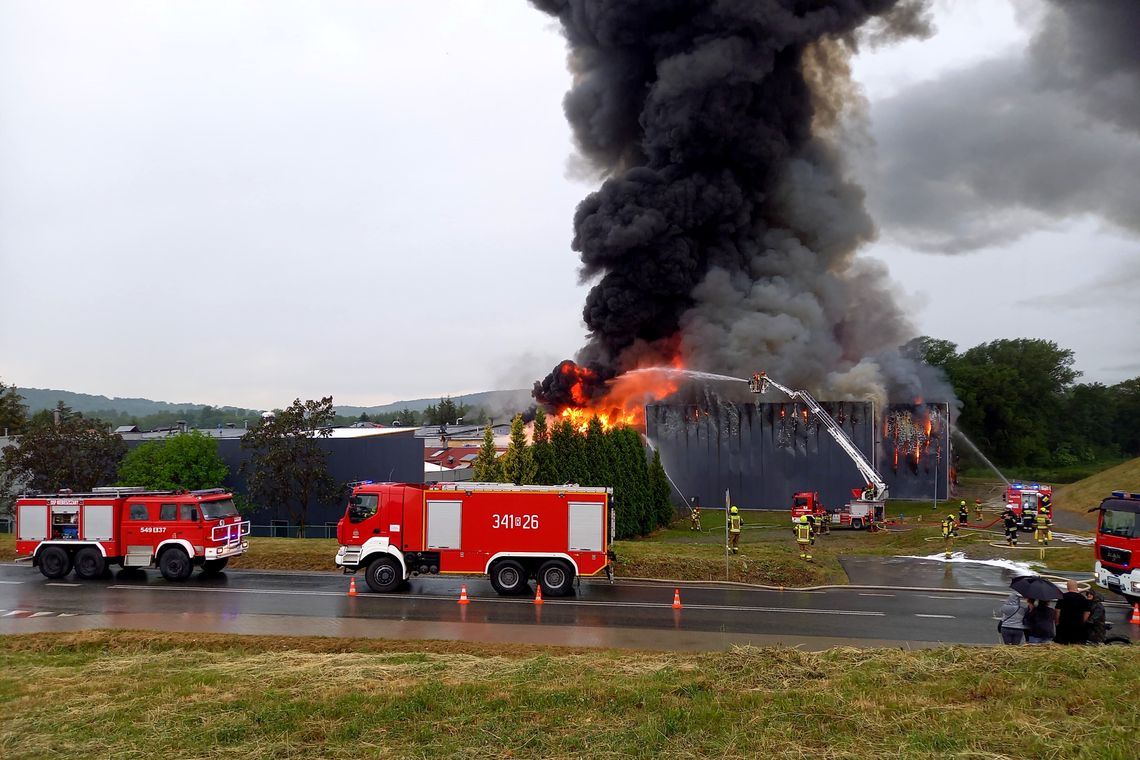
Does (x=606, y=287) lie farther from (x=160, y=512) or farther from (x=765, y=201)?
(x=160, y=512)

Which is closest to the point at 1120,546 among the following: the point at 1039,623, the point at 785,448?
the point at 1039,623

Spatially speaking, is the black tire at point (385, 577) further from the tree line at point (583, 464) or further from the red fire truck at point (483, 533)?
the tree line at point (583, 464)

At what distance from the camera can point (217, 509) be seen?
2008cm

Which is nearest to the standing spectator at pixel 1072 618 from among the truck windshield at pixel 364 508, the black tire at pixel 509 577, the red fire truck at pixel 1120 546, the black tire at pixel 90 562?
the red fire truck at pixel 1120 546

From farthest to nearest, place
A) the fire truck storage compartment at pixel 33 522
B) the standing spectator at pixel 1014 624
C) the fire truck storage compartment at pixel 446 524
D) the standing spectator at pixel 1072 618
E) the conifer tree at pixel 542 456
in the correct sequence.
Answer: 1. the conifer tree at pixel 542 456
2. the fire truck storage compartment at pixel 33 522
3. the fire truck storage compartment at pixel 446 524
4. the standing spectator at pixel 1014 624
5. the standing spectator at pixel 1072 618

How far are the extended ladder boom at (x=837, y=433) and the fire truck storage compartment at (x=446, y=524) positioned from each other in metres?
23.6

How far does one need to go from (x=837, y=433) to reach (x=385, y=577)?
87.8 ft

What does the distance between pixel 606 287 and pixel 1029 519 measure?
2773 centimetres

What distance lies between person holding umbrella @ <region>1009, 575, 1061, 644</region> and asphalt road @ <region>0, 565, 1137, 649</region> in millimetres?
1343

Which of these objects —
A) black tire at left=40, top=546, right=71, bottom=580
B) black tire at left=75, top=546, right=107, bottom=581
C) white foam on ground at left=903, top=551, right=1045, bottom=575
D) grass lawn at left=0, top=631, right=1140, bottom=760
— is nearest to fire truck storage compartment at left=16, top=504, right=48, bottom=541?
black tire at left=40, top=546, right=71, bottom=580

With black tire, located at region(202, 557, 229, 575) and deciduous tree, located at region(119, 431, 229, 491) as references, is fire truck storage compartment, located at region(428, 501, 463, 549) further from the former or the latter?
deciduous tree, located at region(119, 431, 229, 491)

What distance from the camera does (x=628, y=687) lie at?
27.4 ft

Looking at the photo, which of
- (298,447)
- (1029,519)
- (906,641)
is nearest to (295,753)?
(906,641)

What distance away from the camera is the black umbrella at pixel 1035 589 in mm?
10406
